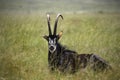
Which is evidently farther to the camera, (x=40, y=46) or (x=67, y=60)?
(x=40, y=46)

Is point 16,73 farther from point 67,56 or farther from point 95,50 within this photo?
point 95,50

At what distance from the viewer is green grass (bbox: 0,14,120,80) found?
3912mm

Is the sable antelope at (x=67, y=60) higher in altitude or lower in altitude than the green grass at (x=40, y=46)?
higher

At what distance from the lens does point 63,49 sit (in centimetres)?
414

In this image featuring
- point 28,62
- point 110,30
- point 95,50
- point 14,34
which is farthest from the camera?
point 110,30

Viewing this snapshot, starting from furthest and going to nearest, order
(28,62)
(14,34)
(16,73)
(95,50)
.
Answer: (14,34) → (95,50) → (28,62) → (16,73)

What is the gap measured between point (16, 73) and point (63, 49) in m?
0.55

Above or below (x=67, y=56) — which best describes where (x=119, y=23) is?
below

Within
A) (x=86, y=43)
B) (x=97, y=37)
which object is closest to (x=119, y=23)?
(x=97, y=37)

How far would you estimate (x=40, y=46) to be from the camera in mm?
5043

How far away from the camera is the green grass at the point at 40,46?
3912 mm

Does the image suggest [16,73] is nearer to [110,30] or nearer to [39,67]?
[39,67]

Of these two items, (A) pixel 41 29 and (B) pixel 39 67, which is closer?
(B) pixel 39 67

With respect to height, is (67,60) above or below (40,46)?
above
